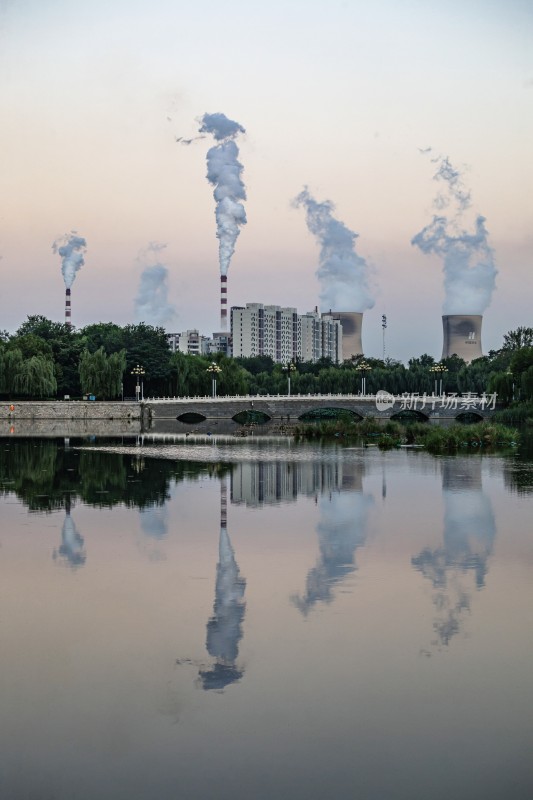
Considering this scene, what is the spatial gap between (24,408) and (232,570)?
73.4 meters

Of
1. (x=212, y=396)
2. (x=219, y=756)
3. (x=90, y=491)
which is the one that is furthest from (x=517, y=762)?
(x=212, y=396)

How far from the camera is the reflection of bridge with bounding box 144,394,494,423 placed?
92188 mm

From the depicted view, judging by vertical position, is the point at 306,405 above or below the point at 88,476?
above

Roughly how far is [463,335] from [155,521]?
422 ft

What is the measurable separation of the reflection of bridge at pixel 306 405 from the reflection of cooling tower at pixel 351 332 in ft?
242

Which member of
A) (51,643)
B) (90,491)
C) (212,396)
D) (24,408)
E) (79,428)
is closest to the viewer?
(51,643)

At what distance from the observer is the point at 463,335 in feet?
487

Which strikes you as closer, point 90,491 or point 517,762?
point 517,762

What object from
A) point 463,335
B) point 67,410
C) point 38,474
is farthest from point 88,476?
point 463,335

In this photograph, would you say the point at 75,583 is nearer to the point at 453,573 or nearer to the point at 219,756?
the point at 453,573

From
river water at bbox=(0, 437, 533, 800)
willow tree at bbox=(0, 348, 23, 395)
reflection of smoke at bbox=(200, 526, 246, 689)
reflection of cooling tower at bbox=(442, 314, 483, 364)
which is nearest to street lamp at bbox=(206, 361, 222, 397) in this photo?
willow tree at bbox=(0, 348, 23, 395)

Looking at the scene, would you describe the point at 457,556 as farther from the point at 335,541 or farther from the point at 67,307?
the point at 67,307

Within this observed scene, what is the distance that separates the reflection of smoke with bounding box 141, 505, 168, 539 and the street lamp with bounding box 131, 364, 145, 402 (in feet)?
225

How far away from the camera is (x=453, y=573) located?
18.0m
